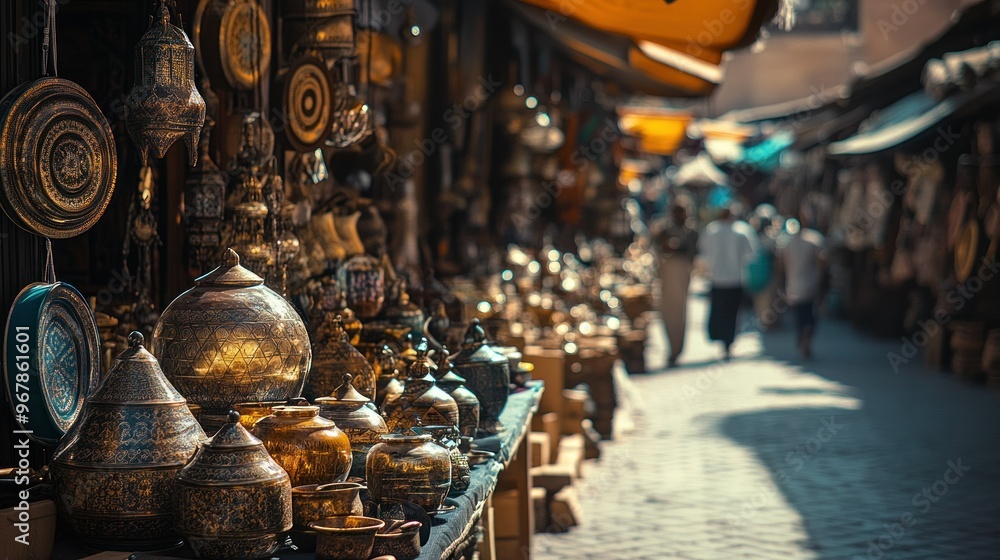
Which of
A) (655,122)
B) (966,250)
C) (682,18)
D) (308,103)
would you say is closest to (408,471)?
(308,103)

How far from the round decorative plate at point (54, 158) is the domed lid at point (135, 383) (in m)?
0.51

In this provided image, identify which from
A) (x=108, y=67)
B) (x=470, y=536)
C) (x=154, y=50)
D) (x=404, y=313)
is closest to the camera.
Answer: (x=154, y=50)

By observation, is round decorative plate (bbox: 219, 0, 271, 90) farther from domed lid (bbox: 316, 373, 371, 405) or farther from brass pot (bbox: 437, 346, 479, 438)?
domed lid (bbox: 316, 373, 371, 405)

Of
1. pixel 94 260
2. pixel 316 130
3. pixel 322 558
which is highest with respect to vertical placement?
pixel 316 130

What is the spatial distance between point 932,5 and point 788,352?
41.1 feet

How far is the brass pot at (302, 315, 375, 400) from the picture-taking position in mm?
3490

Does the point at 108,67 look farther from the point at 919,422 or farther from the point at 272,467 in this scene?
the point at 919,422

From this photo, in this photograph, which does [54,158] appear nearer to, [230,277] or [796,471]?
[230,277]

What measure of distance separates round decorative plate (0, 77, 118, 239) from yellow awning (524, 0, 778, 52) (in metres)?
3.71

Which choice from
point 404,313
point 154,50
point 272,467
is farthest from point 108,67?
point 272,467

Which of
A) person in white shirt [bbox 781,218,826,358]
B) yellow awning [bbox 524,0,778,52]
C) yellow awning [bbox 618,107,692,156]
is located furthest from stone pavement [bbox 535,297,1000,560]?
yellow awning [bbox 618,107,692,156]

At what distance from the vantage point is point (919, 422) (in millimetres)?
9234

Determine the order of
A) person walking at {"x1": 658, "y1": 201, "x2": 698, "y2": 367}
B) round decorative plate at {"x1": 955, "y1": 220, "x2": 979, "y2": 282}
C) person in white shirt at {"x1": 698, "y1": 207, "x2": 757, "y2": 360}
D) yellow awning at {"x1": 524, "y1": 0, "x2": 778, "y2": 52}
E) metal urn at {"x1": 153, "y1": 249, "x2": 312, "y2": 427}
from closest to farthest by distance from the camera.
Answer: metal urn at {"x1": 153, "y1": 249, "x2": 312, "y2": 427}
yellow awning at {"x1": 524, "y1": 0, "x2": 778, "y2": 52}
round decorative plate at {"x1": 955, "y1": 220, "x2": 979, "y2": 282}
person in white shirt at {"x1": 698, "y1": 207, "x2": 757, "y2": 360}
person walking at {"x1": 658, "y1": 201, "x2": 698, "y2": 367}

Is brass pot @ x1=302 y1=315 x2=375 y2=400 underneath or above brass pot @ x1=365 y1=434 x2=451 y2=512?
above
